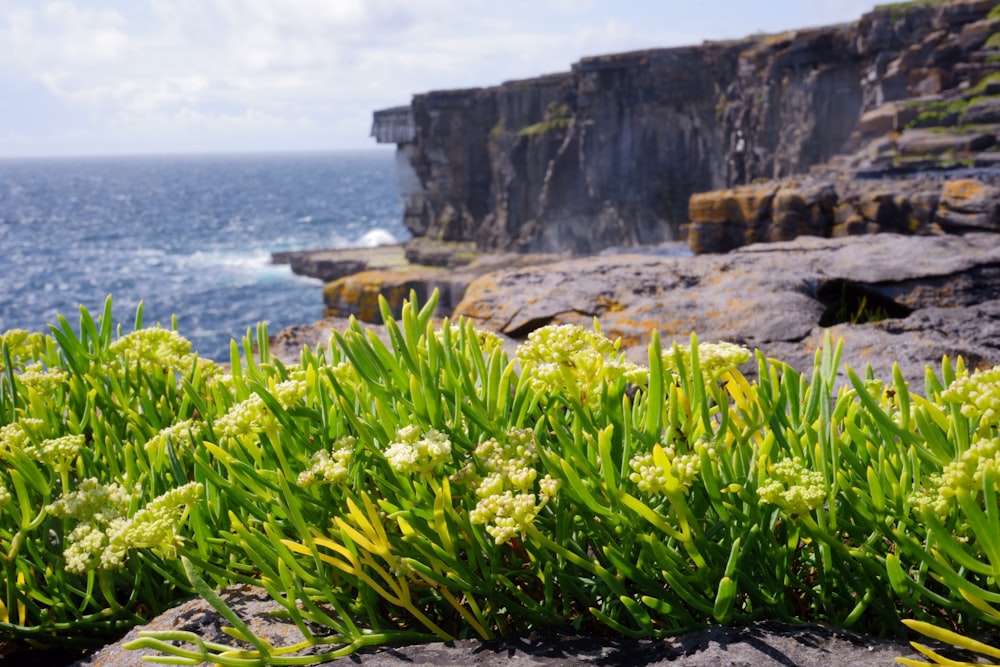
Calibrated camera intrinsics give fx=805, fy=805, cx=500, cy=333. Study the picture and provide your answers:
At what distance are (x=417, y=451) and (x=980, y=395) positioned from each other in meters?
0.95

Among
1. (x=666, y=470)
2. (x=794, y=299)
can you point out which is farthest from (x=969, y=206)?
(x=666, y=470)

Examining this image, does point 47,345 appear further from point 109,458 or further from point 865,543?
point 865,543

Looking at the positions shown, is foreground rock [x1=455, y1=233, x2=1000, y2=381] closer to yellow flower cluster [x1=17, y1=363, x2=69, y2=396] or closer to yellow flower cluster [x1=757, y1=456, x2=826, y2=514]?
yellow flower cluster [x1=757, y1=456, x2=826, y2=514]

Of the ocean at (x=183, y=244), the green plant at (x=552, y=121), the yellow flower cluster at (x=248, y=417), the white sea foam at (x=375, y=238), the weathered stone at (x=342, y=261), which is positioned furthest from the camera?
the white sea foam at (x=375, y=238)

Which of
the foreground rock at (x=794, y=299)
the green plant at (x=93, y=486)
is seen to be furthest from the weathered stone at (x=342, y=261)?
the green plant at (x=93, y=486)

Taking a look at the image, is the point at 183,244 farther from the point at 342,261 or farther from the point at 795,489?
the point at 795,489

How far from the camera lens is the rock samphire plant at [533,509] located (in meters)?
1.42

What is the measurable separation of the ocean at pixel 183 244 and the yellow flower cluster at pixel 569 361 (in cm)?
2128

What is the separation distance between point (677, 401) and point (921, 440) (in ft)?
1.54

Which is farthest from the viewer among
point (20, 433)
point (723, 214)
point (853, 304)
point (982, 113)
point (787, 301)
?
point (982, 113)

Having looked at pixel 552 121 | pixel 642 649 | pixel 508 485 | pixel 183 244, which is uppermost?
pixel 552 121

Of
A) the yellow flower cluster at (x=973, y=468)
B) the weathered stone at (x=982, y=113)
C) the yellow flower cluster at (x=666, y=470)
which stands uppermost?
the weathered stone at (x=982, y=113)

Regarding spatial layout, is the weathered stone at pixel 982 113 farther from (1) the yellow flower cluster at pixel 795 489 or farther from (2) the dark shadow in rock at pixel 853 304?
(1) the yellow flower cluster at pixel 795 489

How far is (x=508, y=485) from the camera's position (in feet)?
5.10
